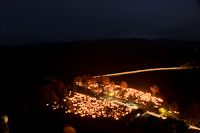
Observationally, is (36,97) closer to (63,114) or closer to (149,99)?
(63,114)

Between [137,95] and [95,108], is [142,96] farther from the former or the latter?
[95,108]

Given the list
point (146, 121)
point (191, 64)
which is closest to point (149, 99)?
point (146, 121)

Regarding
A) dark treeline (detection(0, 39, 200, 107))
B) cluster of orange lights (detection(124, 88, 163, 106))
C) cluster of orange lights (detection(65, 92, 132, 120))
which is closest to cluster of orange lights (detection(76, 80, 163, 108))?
cluster of orange lights (detection(124, 88, 163, 106))

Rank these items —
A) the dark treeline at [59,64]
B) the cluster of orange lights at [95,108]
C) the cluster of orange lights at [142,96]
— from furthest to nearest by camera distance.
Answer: the dark treeline at [59,64]
the cluster of orange lights at [142,96]
the cluster of orange lights at [95,108]

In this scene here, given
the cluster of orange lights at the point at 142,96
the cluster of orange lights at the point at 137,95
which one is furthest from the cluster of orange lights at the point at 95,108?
the cluster of orange lights at the point at 142,96

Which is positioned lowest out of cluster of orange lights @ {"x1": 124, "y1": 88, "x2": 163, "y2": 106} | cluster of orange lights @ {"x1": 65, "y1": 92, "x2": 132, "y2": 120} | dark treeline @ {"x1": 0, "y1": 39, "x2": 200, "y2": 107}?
cluster of orange lights @ {"x1": 65, "y1": 92, "x2": 132, "y2": 120}

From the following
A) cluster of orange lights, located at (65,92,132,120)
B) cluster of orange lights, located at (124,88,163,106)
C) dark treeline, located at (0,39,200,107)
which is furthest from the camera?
dark treeline, located at (0,39,200,107)

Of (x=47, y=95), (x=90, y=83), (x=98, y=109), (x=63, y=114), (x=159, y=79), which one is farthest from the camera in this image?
(x=159, y=79)

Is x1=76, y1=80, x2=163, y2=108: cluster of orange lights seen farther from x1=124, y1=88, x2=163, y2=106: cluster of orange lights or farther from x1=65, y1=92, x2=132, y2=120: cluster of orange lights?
x1=65, y1=92, x2=132, y2=120: cluster of orange lights

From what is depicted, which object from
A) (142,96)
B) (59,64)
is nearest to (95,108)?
(142,96)

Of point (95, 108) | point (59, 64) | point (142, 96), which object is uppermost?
point (59, 64)

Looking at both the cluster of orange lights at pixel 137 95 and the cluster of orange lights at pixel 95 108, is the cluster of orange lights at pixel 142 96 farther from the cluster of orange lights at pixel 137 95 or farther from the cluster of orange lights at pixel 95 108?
the cluster of orange lights at pixel 95 108
